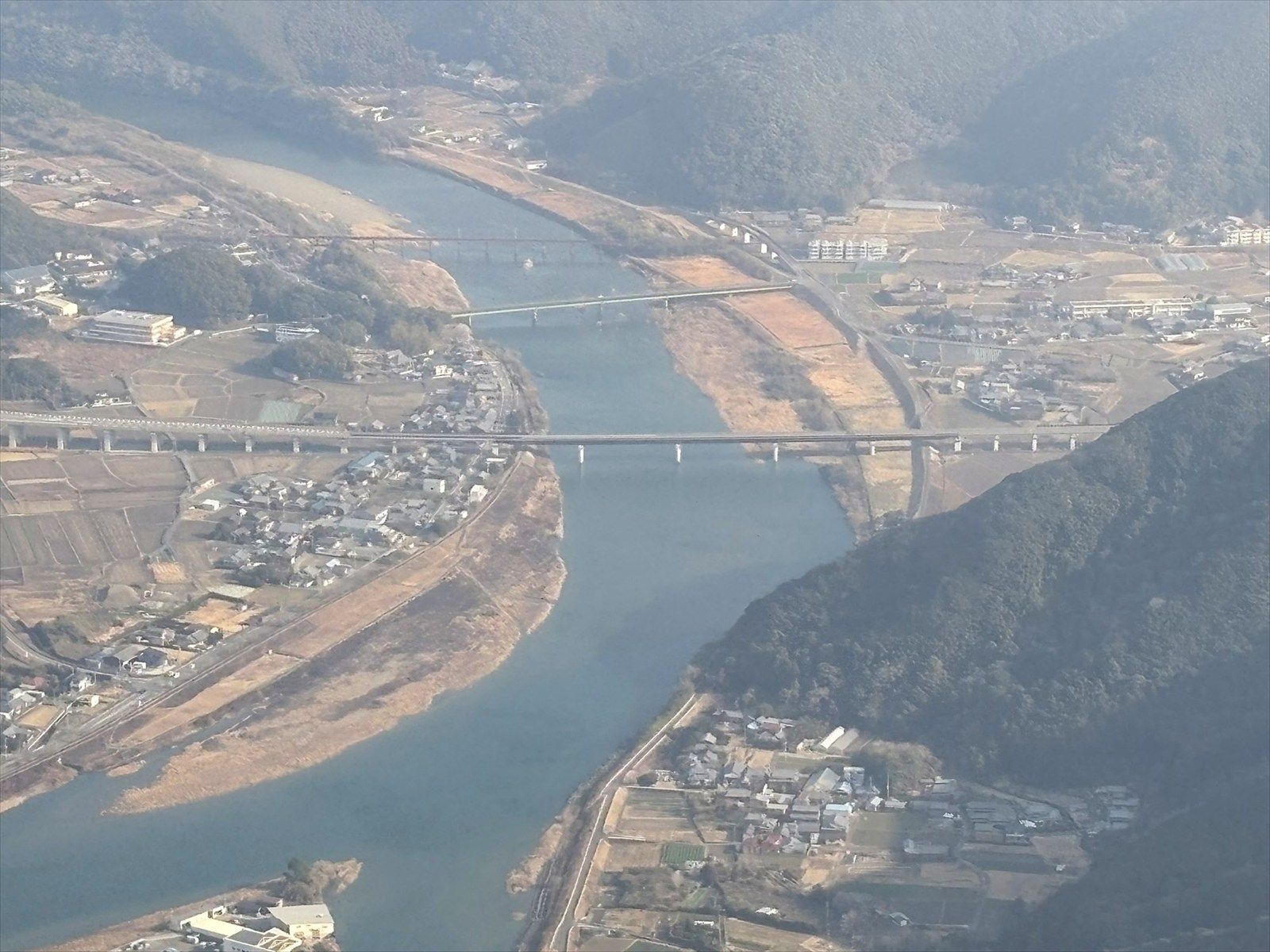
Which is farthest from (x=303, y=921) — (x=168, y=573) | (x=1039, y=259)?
(x=1039, y=259)

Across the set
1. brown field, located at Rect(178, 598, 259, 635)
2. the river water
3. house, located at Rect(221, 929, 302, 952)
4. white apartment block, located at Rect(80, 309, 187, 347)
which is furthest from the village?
white apartment block, located at Rect(80, 309, 187, 347)

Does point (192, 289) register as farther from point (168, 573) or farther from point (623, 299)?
point (168, 573)

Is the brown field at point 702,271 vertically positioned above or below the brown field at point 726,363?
above

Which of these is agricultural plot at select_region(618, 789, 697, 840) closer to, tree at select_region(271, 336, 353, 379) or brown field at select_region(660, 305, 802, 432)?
brown field at select_region(660, 305, 802, 432)

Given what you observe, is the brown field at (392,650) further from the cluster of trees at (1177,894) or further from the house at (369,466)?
the cluster of trees at (1177,894)

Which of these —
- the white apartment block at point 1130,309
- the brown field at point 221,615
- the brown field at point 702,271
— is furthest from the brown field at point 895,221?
the brown field at point 221,615

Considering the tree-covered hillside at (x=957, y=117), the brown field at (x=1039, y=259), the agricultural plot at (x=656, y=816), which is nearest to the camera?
the agricultural plot at (x=656, y=816)

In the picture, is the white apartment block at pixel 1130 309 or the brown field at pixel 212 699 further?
the white apartment block at pixel 1130 309
